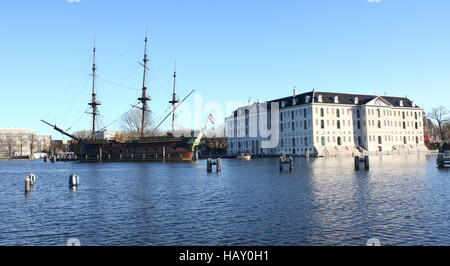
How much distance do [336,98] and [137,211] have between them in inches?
4153

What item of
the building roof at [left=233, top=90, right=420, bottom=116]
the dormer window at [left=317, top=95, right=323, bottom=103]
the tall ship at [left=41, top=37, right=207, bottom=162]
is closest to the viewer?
the tall ship at [left=41, top=37, right=207, bottom=162]

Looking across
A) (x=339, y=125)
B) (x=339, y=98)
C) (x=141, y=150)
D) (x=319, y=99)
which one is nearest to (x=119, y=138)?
(x=141, y=150)

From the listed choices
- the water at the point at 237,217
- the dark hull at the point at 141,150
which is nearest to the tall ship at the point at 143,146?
the dark hull at the point at 141,150

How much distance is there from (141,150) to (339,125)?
192ft

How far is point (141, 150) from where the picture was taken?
106 metres

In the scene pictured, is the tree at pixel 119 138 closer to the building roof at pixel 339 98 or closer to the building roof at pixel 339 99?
the building roof at pixel 339 99

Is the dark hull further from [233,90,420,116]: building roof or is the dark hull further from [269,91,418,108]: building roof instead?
[269,91,418,108]: building roof

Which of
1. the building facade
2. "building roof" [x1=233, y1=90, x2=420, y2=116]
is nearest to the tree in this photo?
the building facade

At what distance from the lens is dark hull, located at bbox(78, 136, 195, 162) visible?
100250mm

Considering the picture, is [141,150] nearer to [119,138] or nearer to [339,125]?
[119,138]

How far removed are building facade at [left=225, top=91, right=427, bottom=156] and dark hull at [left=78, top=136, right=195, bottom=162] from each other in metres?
34.2

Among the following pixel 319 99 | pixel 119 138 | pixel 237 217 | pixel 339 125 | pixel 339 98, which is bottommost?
pixel 237 217

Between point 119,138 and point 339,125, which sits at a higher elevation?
point 339,125

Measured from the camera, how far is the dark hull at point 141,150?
100 meters
